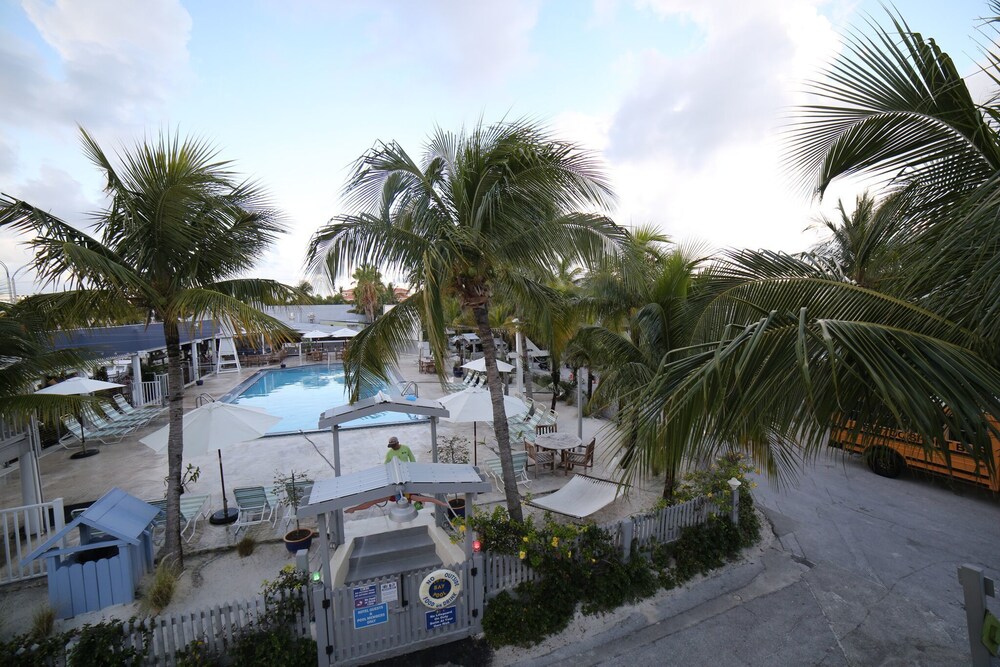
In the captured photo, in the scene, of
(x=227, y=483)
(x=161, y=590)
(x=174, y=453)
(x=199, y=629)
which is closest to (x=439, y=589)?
(x=199, y=629)

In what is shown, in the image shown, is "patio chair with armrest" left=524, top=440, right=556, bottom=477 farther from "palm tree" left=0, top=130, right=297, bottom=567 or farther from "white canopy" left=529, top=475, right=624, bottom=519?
"palm tree" left=0, top=130, right=297, bottom=567

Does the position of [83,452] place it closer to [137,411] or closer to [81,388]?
[81,388]

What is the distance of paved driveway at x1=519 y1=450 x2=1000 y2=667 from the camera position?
5.12 metres

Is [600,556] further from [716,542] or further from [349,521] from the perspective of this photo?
[349,521]

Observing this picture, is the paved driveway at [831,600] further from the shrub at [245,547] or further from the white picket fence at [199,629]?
the shrub at [245,547]

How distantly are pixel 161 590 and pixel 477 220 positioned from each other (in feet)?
21.0

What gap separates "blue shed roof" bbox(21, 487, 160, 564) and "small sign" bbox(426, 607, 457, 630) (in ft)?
13.5

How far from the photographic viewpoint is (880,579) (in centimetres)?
645

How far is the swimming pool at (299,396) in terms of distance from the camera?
658 inches

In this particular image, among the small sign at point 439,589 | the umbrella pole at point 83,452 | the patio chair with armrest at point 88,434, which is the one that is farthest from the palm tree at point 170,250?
the patio chair with armrest at point 88,434

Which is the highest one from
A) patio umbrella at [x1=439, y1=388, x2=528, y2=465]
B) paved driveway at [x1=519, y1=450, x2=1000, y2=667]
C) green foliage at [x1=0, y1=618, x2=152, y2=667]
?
patio umbrella at [x1=439, y1=388, x2=528, y2=465]

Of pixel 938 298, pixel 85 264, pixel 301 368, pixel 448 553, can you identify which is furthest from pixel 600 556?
pixel 301 368

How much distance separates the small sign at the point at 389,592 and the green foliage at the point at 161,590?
127 inches

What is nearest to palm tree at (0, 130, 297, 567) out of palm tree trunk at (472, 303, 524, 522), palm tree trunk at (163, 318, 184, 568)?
palm tree trunk at (163, 318, 184, 568)
